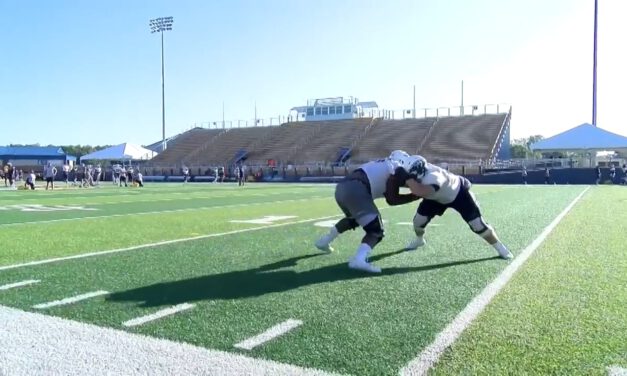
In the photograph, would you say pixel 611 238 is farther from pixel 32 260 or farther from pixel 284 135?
pixel 284 135

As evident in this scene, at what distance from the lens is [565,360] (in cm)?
310

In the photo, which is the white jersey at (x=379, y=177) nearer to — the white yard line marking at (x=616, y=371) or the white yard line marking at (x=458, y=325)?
the white yard line marking at (x=458, y=325)

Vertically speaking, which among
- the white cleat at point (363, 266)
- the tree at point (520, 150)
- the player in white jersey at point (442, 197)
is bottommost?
the white cleat at point (363, 266)

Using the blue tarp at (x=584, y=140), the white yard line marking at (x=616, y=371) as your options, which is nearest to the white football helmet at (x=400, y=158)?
the white yard line marking at (x=616, y=371)

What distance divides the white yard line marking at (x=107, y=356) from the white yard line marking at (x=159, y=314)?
7.5 inches

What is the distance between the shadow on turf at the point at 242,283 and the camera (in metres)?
4.54

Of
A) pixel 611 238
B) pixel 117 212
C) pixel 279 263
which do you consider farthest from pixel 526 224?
pixel 117 212

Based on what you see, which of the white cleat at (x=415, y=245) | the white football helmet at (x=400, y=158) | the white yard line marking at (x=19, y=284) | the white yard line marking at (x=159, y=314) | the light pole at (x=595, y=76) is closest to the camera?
the white yard line marking at (x=159, y=314)

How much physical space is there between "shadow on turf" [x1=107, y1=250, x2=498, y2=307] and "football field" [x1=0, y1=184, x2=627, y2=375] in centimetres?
2

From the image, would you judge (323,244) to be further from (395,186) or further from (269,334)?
(269,334)

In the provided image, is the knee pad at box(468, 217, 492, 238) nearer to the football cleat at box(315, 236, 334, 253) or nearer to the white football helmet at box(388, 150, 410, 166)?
the white football helmet at box(388, 150, 410, 166)

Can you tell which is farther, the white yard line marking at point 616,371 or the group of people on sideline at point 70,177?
the group of people on sideline at point 70,177

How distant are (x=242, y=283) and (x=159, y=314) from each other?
3.90 ft

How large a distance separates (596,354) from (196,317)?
2650mm
